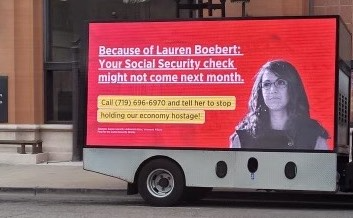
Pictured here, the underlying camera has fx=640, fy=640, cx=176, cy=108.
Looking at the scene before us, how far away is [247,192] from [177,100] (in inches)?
109

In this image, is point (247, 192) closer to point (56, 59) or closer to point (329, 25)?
point (329, 25)

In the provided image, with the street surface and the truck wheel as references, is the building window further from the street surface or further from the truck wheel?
the truck wheel

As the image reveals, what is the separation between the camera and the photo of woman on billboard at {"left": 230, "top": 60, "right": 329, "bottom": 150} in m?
10.4

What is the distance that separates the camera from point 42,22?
63.2 feet

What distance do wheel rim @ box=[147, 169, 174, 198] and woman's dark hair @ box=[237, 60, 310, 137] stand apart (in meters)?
1.58

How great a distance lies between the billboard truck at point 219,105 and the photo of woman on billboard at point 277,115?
2 cm

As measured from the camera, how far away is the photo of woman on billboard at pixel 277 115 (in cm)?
1043

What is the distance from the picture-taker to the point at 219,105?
10.7 meters

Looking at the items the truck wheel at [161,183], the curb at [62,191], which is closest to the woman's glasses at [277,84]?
the truck wheel at [161,183]

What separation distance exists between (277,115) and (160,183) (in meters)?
2.38

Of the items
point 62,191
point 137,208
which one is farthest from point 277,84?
point 62,191

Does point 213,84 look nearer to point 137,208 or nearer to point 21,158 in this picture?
point 137,208

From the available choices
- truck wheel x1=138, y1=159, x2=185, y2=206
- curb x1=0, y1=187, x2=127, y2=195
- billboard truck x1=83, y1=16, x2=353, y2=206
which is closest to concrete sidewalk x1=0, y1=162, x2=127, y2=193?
curb x1=0, y1=187, x2=127, y2=195

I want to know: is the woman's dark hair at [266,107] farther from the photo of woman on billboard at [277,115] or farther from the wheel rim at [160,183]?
the wheel rim at [160,183]
